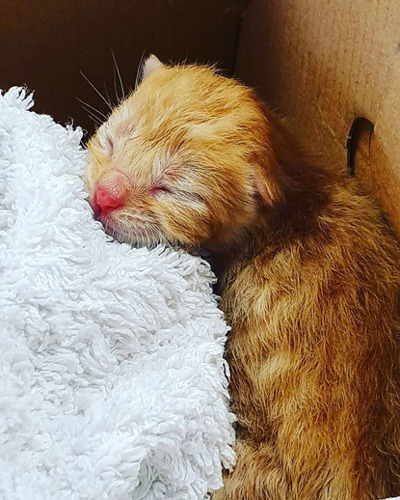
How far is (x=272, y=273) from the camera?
3.90 feet

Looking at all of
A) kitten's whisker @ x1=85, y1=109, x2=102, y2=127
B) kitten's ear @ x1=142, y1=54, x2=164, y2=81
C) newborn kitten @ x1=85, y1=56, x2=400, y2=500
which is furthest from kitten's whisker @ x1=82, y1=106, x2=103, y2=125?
newborn kitten @ x1=85, y1=56, x2=400, y2=500

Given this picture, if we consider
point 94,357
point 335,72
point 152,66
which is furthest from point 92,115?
point 94,357

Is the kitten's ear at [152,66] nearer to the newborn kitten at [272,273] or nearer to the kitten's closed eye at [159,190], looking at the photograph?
the newborn kitten at [272,273]

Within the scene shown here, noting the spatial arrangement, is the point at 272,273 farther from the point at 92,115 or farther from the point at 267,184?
the point at 92,115

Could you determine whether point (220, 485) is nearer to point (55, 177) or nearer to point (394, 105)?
point (55, 177)

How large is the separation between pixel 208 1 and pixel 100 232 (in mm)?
846

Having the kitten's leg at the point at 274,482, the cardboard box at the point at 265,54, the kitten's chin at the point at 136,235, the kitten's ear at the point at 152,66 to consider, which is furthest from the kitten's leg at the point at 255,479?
the kitten's ear at the point at 152,66

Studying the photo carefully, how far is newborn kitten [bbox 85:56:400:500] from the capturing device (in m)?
1.07

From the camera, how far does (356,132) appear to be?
55.2 inches

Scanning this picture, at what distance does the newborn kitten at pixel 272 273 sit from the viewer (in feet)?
3.51

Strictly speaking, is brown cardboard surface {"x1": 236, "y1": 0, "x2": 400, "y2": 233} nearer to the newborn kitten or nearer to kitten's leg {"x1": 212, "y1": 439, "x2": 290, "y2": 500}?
the newborn kitten

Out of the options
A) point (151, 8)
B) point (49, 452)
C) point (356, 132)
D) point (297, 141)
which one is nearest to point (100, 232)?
point (49, 452)

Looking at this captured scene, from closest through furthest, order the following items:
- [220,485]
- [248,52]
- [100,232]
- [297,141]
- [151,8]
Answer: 1. [220,485]
2. [100,232]
3. [297,141]
4. [151,8]
5. [248,52]

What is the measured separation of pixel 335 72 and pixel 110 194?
1.81 ft
